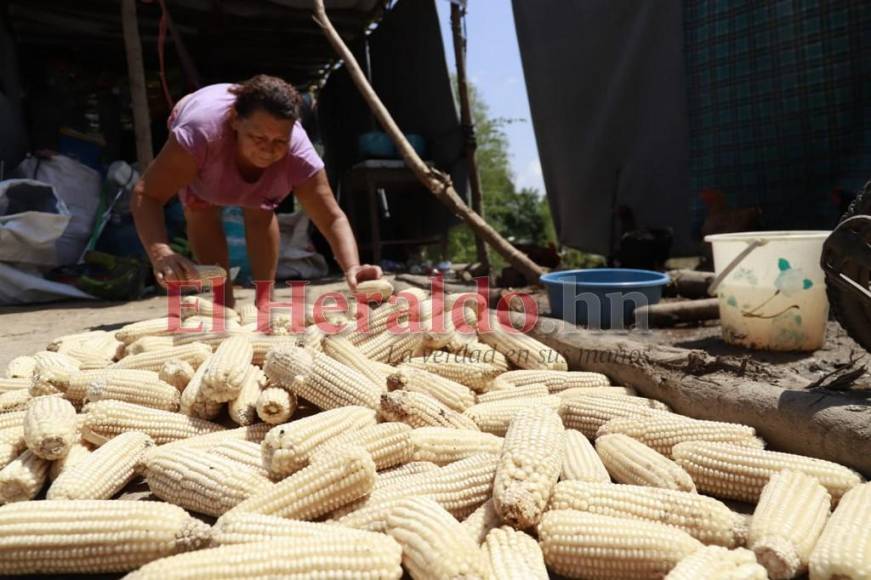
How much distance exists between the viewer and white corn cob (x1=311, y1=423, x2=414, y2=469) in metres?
2.07

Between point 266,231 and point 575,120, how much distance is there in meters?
4.87

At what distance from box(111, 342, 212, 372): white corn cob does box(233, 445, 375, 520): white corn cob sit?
1.42 m

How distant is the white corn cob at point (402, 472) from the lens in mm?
1973

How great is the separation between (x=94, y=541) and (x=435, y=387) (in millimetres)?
1441

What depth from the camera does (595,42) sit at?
764cm

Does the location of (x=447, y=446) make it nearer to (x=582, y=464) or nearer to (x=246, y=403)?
(x=582, y=464)

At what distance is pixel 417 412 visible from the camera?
239cm

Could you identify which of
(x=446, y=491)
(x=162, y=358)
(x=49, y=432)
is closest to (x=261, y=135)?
(x=162, y=358)

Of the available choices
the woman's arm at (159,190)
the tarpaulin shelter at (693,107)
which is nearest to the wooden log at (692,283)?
the tarpaulin shelter at (693,107)

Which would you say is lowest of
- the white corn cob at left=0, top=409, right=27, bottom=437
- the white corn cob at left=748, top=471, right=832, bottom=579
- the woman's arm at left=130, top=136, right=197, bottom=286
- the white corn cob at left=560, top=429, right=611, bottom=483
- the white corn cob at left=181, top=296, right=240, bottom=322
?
the white corn cob at left=748, top=471, right=832, bottom=579

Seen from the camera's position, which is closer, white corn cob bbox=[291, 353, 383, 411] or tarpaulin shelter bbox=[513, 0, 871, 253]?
white corn cob bbox=[291, 353, 383, 411]

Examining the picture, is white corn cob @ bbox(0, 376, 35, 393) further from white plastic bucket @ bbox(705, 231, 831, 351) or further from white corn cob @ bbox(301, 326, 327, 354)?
white plastic bucket @ bbox(705, 231, 831, 351)

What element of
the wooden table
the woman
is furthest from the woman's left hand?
the wooden table

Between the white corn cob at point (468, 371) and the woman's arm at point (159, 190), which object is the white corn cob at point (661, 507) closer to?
the white corn cob at point (468, 371)
